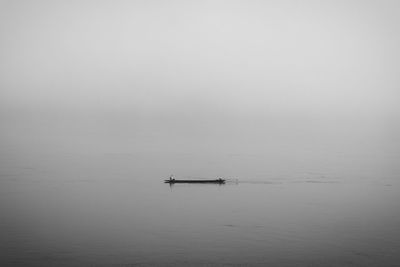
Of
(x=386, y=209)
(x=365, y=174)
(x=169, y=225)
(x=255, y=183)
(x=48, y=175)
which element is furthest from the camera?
(x=365, y=174)

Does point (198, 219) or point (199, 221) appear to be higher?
point (198, 219)

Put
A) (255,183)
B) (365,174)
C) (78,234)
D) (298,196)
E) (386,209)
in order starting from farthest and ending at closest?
(365,174) → (255,183) → (298,196) → (386,209) → (78,234)

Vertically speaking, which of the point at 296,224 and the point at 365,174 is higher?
the point at 365,174

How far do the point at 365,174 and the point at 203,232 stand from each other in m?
75.6

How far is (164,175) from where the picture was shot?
109250 mm

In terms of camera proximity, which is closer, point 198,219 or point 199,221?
point 199,221

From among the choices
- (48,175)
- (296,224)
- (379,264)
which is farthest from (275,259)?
(48,175)

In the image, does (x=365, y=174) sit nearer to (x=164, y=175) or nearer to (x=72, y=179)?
(x=164, y=175)

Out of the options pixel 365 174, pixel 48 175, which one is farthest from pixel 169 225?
pixel 365 174

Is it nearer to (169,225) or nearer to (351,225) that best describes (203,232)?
(169,225)

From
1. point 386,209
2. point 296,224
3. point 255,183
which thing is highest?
point 255,183

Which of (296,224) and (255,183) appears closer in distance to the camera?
(296,224)

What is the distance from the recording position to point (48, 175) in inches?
4176

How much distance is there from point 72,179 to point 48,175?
10.2m
